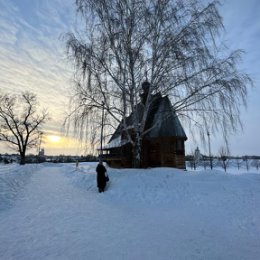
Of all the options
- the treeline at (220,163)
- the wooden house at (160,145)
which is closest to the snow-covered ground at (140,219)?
the wooden house at (160,145)

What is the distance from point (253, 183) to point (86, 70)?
9872mm

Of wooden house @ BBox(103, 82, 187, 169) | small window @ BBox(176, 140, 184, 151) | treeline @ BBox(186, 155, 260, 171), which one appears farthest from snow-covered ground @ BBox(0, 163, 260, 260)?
treeline @ BBox(186, 155, 260, 171)

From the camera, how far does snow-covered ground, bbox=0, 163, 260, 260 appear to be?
18.7 ft

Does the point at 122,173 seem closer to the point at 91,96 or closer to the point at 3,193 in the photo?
the point at 91,96

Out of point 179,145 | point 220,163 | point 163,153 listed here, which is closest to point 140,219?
point 163,153

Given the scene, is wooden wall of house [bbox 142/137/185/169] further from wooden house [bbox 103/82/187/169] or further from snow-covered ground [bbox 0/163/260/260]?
snow-covered ground [bbox 0/163/260/260]

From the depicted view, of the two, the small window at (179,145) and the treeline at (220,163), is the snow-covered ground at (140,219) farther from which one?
the treeline at (220,163)

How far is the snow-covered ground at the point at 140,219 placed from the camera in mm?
5688

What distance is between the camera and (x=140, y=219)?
331 inches

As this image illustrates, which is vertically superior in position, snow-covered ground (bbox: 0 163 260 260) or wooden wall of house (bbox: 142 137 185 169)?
wooden wall of house (bbox: 142 137 185 169)

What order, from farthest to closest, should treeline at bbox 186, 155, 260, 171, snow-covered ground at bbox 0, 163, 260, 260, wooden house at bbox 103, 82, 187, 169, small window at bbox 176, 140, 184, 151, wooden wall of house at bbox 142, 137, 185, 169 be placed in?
treeline at bbox 186, 155, 260, 171
small window at bbox 176, 140, 184, 151
wooden wall of house at bbox 142, 137, 185, 169
wooden house at bbox 103, 82, 187, 169
snow-covered ground at bbox 0, 163, 260, 260

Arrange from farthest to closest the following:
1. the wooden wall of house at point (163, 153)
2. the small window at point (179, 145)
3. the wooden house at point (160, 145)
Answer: the small window at point (179, 145) < the wooden wall of house at point (163, 153) < the wooden house at point (160, 145)

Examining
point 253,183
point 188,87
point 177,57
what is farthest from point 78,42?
point 253,183

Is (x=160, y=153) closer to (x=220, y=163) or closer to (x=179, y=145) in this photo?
(x=179, y=145)
